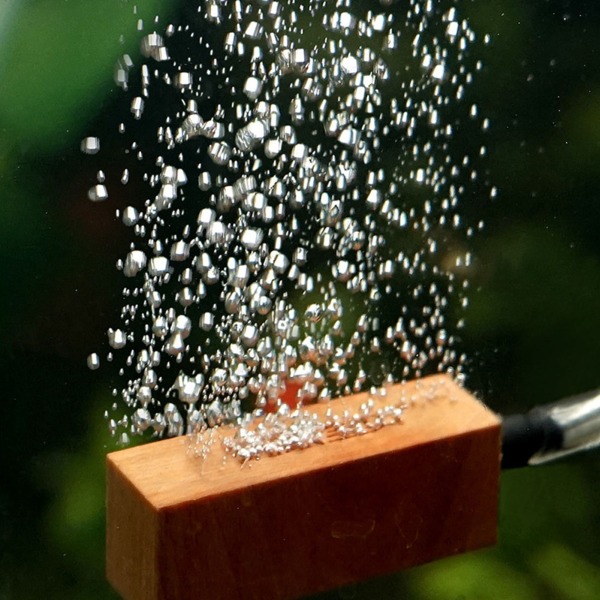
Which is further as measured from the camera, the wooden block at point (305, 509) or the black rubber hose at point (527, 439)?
the black rubber hose at point (527, 439)

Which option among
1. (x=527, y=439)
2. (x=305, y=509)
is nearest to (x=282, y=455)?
(x=305, y=509)

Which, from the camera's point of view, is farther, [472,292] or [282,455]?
[472,292]

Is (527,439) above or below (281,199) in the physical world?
below

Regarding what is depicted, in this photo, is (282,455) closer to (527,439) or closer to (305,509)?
(305,509)

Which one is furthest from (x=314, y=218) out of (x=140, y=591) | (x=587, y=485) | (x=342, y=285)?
(x=587, y=485)

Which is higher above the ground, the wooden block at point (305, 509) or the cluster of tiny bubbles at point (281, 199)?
the cluster of tiny bubbles at point (281, 199)

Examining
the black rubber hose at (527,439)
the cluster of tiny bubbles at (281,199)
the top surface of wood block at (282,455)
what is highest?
the cluster of tiny bubbles at (281,199)
